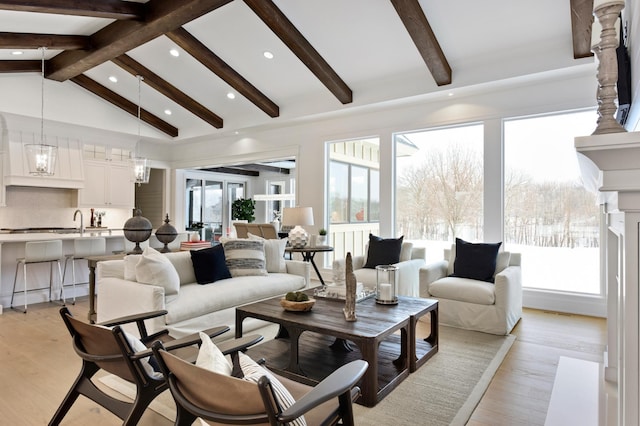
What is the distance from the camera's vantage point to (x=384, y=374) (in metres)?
2.83

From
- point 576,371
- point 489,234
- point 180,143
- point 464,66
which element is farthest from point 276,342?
point 180,143

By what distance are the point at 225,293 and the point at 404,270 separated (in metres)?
2.20

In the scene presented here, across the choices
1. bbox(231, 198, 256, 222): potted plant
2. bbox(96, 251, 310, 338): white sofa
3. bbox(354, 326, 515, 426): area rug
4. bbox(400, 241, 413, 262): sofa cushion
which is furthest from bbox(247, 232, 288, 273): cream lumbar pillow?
bbox(231, 198, 256, 222): potted plant

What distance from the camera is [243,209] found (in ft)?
36.2

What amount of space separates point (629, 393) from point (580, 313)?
435 centimetres

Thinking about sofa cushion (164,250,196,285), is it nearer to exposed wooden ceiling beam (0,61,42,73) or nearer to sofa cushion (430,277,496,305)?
sofa cushion (430,277,496,305)

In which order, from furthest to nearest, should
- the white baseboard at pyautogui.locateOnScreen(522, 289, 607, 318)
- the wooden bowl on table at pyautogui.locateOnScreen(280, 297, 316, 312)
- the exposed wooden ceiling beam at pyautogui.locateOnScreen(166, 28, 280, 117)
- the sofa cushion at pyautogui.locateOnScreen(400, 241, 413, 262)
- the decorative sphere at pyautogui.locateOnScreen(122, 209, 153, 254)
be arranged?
1. the exposed wooden ceiling beam at pyautogui.locateOnScreen(166, 28, 280, 117)
2. the sofa cushion at pyautogui.locateOnScreen(400, 241, 413, 262)
3. the white baseboard at pyautogui.locateOnScreen(522, 289, 607, 318)
4. the decorative sphere at pyautogui.locateOnScreen(122, 209, 153, 254)
5. the wooden bowl on table at pyautogui.locateOnScreen(280, 297, 316, 312)

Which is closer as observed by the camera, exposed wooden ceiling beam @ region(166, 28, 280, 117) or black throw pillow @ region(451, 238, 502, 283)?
black throw pillow @ region(451, 238, 502, 283)

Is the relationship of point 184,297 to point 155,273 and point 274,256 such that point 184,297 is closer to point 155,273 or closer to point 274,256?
point 155,273

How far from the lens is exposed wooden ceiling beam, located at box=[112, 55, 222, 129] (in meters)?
6.57

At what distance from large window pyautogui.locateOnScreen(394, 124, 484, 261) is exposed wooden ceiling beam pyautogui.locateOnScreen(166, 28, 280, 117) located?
7.72ft

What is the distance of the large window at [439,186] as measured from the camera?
5508mm

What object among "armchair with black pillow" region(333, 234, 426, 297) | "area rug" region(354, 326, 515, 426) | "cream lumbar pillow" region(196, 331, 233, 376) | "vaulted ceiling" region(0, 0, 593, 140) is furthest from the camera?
"armchair with black pillow" region(333, 234, 426, 297)

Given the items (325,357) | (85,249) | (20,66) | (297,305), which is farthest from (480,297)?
(20,66)
